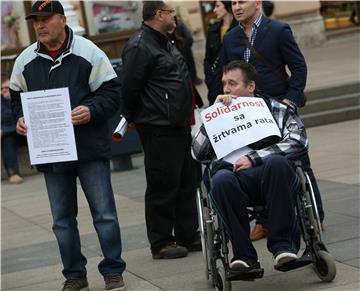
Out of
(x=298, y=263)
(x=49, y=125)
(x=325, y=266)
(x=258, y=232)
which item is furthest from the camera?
(x=258, y=232)

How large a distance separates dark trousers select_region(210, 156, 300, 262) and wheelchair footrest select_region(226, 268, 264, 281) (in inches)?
4.7

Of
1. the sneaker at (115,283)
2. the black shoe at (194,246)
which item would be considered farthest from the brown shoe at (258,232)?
the sneaker at (115,283)

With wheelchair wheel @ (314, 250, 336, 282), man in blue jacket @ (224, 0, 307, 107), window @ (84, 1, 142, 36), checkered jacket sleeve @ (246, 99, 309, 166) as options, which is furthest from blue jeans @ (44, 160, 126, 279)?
window @ (84, 1, 142, 36)

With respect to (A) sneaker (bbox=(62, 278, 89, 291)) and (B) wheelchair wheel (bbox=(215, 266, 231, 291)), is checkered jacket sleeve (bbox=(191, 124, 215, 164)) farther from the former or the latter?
(A) sneaker (bbox=(62, 278, 89, 291))

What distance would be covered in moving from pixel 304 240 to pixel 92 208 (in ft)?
4.67

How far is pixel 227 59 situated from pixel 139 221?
7.16ft

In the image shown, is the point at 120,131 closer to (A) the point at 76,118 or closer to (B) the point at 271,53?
(A) the point at 76,118

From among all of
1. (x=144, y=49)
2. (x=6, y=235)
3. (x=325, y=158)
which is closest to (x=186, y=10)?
(x=325, y=158)

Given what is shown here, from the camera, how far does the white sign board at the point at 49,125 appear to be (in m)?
6.37

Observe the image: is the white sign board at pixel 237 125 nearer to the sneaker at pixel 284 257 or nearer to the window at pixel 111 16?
the sneaker at pixel 284 257

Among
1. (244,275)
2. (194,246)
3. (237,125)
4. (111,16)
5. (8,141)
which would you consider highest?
(237,125)

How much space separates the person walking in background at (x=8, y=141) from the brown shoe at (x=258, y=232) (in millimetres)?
6194

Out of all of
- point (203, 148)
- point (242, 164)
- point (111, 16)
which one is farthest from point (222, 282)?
point (111, 16)

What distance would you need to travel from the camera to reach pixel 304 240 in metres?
6.07
